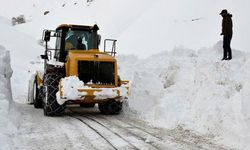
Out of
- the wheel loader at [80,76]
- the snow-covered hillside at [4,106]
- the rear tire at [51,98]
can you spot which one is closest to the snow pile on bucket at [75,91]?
the wheel loader at [80,76]

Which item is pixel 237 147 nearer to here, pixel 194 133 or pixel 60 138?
pixel 194 133

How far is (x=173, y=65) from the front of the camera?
1377cm

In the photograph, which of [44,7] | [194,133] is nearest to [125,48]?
[194,133]

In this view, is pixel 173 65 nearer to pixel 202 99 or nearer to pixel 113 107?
A: pixel 113 107

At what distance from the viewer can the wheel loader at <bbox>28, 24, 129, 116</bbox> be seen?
35.2 ft

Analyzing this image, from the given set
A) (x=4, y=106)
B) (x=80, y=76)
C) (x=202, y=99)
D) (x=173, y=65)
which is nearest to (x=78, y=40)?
(x=80, y=76)

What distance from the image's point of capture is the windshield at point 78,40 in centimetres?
1230

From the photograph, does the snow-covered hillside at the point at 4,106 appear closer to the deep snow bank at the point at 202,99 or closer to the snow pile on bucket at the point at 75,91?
the snow pile on bucket at the point at 75,91

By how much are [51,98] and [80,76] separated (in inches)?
37.5

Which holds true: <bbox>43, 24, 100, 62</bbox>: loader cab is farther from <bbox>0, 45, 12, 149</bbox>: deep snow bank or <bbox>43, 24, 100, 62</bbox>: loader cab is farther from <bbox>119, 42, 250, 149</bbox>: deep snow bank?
<bbox>119, 42, 250, 149</bbox>: deep snow bank

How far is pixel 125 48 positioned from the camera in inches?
948

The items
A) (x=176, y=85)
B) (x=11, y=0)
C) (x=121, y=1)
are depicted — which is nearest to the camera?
(x=176, y=85)

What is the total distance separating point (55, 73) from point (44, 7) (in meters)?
43.7

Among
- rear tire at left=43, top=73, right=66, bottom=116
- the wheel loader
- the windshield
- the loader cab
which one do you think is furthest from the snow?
the windshield
